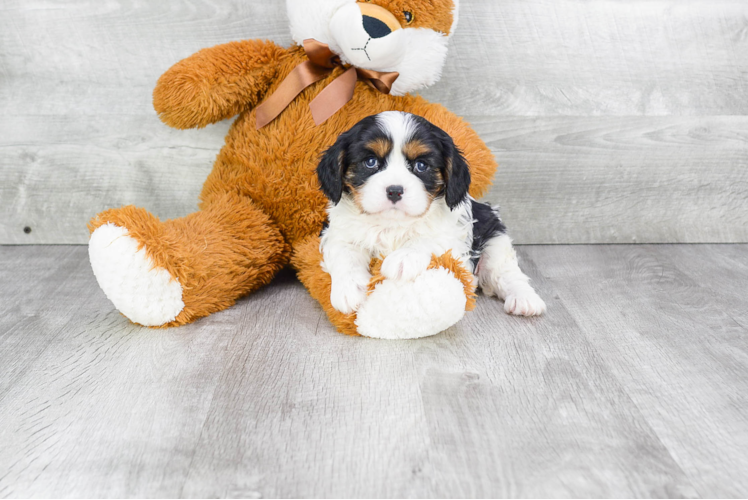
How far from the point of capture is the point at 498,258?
2.12 metres

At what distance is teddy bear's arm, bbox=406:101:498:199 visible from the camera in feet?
6.96

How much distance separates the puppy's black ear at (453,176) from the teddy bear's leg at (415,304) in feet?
0.56

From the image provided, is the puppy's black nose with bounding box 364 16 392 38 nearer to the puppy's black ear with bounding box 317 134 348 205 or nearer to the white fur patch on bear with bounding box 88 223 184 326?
the puppy's black ear with bounding box 317 134 348 205

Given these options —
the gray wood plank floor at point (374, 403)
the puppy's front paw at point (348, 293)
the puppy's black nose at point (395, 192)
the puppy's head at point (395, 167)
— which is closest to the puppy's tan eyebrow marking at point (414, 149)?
the puppy's head at point (395, 167)

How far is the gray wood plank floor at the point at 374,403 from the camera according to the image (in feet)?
4.00

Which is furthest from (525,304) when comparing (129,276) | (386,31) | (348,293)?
(129,276)

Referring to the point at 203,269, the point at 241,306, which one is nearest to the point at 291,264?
the point at 241,306

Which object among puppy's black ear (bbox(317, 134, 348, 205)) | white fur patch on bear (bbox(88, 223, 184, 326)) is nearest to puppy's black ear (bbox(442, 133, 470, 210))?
puppy's black ear (bbox(317, 134, 348, 205))

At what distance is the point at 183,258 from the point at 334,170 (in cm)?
51

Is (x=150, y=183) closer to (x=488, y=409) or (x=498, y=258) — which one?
(x=498, y=258)

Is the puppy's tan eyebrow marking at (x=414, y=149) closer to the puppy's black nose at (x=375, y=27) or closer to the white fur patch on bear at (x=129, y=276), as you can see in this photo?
the puppy's black nose at (x=375, y=27)

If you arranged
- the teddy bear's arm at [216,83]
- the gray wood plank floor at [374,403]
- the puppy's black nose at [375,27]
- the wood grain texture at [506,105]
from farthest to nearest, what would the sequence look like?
1. the wood grain texture at [506,105]
2. the teddy bear's arm at [216,83]
3. the puppy's black nose at [375,27]
4. the gray wood plank floor at [374,403]

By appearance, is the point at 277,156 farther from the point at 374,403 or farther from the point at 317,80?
the point at 374,403

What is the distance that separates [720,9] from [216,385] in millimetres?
2398
